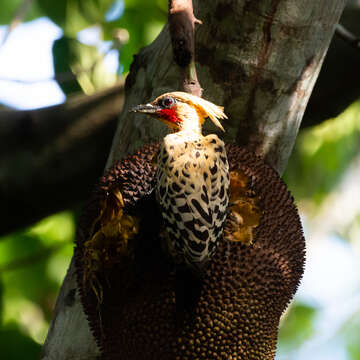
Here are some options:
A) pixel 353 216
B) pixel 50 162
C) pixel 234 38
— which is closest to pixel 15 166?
pixel 50 162

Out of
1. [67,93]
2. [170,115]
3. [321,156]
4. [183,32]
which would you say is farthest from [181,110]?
[321,156]

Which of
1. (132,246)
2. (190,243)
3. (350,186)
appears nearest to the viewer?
(190,243)

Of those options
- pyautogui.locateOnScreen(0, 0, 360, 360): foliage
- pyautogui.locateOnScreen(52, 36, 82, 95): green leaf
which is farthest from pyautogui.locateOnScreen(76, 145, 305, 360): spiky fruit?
pyautogui.locateOnScreen(52, 36, 82, 95): green leaf

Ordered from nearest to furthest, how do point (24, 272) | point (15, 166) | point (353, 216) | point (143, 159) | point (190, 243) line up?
point (190, 243) → point (143, 159) → point (15, 166) → point (24, 272) → point (353, 216)

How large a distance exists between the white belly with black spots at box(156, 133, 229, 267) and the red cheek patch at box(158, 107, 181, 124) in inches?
7.0

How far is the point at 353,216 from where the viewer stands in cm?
789

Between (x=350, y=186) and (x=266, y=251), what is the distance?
208 inches

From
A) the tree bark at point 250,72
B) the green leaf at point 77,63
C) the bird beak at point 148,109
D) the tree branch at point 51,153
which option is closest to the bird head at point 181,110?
the bird beak at point 148,109

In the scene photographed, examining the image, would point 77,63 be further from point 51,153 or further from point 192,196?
point 192,196

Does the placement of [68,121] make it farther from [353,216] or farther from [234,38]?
[353,216]

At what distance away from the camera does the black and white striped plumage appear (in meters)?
1.98

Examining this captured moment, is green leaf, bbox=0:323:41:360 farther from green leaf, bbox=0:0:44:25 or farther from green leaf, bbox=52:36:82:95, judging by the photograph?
green leaf, bbox=0:0:44:25

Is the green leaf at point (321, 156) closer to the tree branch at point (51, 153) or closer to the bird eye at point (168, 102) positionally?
the tree branch at point (51, 153)

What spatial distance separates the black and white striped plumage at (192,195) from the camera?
6.49 feet
